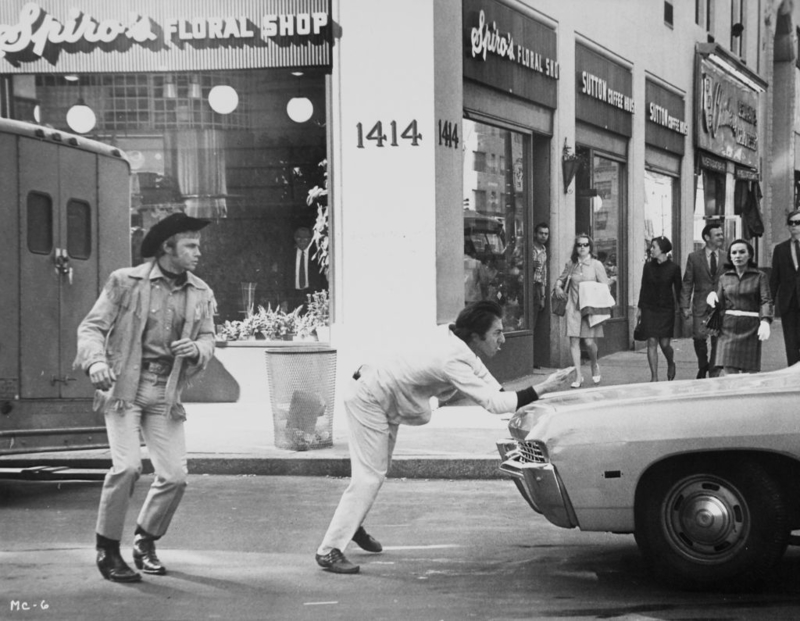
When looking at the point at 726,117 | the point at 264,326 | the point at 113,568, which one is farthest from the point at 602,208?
the point at 113,568

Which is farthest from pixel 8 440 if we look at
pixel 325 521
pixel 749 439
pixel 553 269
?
pixel 553 269

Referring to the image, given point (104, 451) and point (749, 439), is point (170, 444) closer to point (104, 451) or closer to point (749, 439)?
point (749, 439)

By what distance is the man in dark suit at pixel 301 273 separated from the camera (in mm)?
14133

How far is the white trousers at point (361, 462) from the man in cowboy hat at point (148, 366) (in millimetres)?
828

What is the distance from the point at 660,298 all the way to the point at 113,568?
380 inches

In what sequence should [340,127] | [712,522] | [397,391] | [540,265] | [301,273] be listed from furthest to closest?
[540,265] → [301,273] → [340,127] → [397,391] → [712,522]

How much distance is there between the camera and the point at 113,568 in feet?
20.6

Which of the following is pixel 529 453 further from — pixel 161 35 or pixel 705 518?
pixel 161 35

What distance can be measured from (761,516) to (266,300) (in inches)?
363

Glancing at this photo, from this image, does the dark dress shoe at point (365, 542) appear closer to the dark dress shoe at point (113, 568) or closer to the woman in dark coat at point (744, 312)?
the dark dress shoe at point (113, 568)

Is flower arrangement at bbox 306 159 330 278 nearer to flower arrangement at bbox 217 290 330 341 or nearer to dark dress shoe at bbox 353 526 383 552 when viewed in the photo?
flower arrangement at bbox 217 290 330 341

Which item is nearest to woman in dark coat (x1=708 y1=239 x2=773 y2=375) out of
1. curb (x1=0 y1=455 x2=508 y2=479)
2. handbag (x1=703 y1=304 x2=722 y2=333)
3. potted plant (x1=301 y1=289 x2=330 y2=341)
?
handbag (x1=703 y1=304 x2=722 y2=333)

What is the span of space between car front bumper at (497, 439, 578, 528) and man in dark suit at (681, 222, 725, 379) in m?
8.92

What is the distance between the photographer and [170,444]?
648cm
